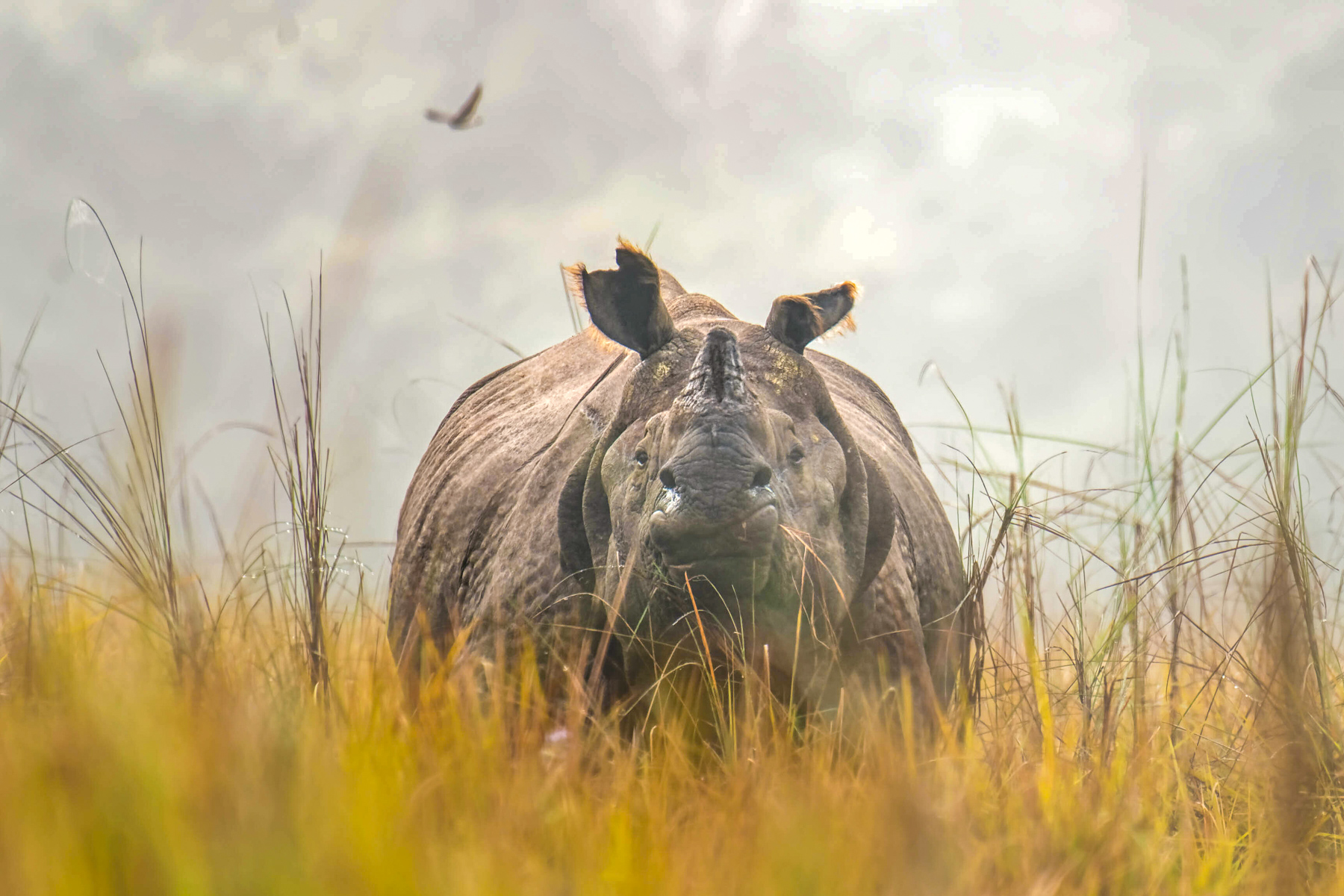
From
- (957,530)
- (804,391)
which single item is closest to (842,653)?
(804,391)

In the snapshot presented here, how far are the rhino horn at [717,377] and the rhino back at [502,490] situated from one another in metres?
0.67

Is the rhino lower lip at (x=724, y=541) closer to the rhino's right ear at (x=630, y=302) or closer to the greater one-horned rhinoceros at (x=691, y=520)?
the greater one-horned rhinoceros at (x=691, y=520)

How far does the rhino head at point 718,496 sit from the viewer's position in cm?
285

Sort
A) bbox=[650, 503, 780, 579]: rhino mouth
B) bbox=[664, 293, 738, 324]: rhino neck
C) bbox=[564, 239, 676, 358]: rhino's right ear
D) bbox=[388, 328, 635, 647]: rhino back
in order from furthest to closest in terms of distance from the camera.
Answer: bbox=[664, 293, 738, 324]: rhino neck < bbox=[388, 328, 635, 647]: rhino back < bbox=[564, 239, 676, 358]: rhino's right ear < bbox=[650, 503, 780, 579]: rhino mouth

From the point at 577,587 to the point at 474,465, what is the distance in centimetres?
127

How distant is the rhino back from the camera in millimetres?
3760

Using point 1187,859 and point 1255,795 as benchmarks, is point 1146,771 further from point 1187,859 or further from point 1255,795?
point 1255,795

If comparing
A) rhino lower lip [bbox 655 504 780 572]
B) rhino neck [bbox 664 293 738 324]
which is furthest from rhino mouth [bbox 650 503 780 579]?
rhino neck [bbox 664 293 738 324]

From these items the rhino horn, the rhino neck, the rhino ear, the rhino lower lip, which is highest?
the rhino neck

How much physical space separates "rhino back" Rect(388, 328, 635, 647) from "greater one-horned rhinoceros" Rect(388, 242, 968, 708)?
0.04ft

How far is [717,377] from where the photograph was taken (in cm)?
307

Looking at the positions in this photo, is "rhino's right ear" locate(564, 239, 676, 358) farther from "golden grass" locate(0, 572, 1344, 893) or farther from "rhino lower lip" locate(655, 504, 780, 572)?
"golden grass" locate(0, 572, 1344, 893)

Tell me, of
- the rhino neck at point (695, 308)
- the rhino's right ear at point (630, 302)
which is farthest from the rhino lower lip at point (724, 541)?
the rhino neck at point (695, 308)

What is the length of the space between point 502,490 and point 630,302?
3.46 ft
